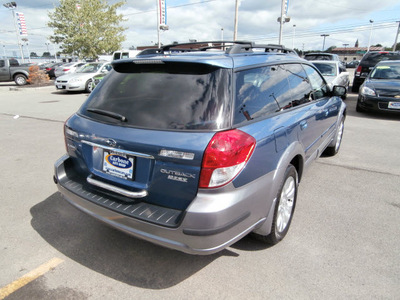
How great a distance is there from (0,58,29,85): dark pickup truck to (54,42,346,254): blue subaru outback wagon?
21.9 metres

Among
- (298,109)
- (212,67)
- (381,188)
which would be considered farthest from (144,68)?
(381,188)

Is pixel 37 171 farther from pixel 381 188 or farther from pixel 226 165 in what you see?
pixel 381 188

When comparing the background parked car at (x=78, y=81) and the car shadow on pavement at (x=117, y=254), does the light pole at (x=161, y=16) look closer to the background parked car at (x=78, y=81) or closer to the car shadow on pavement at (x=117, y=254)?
the background parked car at (x=78, y=81)

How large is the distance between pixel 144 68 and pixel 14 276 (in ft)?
6.63

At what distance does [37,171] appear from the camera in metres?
4.54

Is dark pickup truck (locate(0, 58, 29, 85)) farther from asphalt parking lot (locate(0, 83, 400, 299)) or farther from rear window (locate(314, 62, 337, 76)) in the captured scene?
asphalt parking lot (locate(0, 83, 400, 299))

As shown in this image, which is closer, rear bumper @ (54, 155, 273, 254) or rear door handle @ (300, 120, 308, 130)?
rear bumper @ (54, 155, 273, 254)

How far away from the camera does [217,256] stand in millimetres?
2568

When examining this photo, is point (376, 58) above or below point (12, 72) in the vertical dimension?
above

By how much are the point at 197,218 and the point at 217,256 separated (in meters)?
0.86

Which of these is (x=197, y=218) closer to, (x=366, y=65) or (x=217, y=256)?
(x=217, y=256)

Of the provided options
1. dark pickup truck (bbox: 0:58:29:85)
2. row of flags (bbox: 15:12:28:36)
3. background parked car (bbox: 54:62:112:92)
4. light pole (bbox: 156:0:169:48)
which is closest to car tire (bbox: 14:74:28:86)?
dark pickup truck (bbox: 0:58:29:85)

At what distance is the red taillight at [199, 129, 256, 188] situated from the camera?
1921 millimetres

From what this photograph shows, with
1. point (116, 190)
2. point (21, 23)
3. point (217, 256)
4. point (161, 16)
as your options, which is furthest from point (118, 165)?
point (21, 23)
